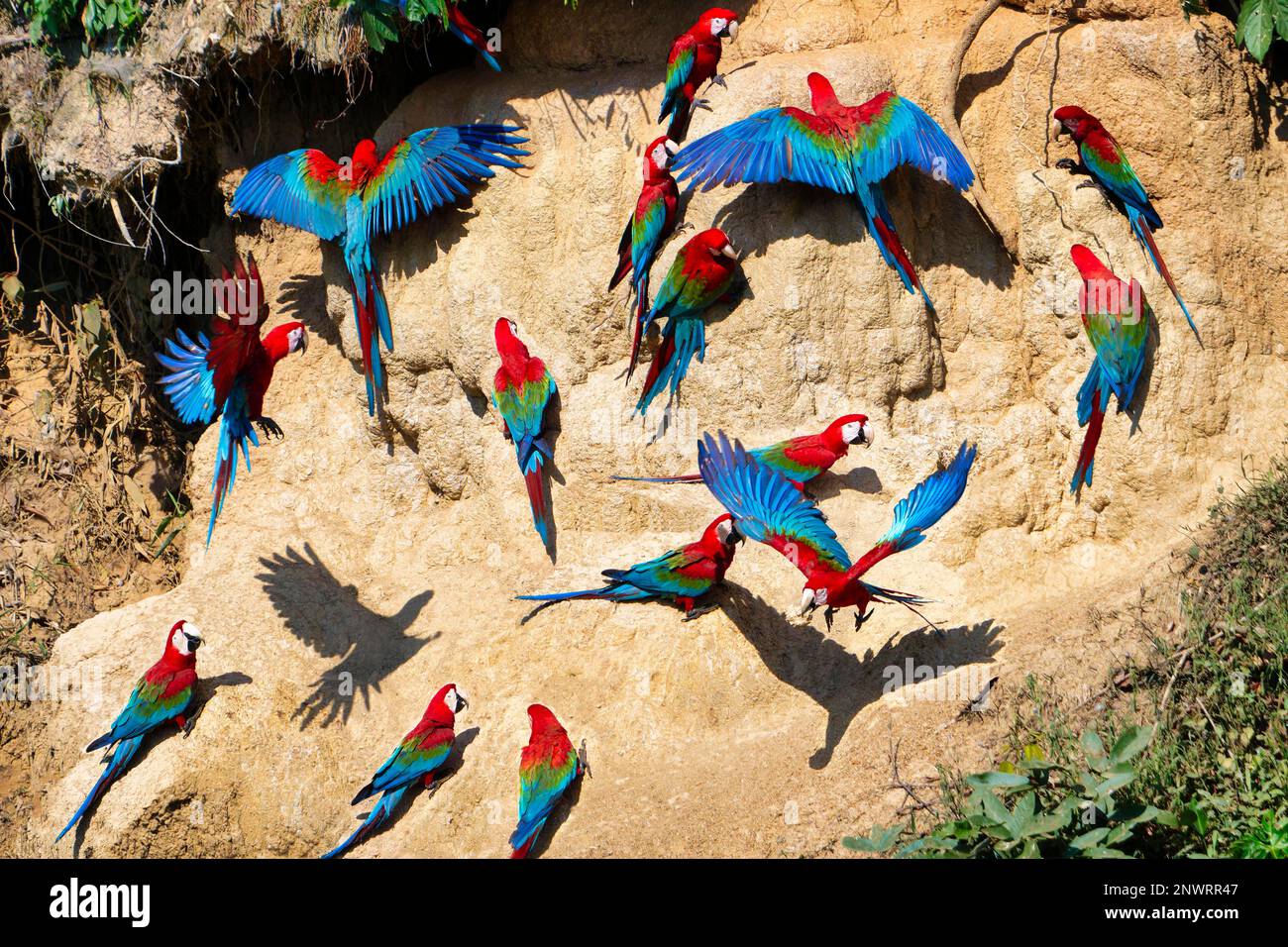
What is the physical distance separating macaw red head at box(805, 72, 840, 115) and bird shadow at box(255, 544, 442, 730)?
252 centimetres

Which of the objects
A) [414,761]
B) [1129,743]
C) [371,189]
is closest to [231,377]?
[371,189]

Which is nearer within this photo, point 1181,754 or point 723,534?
point 1181,754

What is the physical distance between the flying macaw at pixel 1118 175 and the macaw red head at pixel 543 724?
2.77 metres

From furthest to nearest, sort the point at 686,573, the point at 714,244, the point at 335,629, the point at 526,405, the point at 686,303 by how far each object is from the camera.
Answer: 1. the point at 335,629
2. the point at 526,405
3. the point at 686,303
4. the point at 714,244
5. the point at 686,573

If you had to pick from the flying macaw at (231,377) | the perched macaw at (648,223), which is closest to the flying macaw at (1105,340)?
the perched macaw at (648,223)

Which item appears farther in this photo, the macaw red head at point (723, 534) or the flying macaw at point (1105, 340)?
the flying macaw at point (1105, 340)

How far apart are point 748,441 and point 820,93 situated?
4.44 ft

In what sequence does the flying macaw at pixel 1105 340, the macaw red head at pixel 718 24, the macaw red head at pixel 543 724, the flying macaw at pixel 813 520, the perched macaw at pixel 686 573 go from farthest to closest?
the macaw red head at pixel 718 24 → the flying macaw at pixel 1105 340 → the perched macaw at pixel 686 573 → the macaw red head at pixel 543 724 → the flying macaw at pixel 813 520

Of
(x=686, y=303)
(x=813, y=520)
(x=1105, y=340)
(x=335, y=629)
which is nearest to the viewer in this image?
(x=813, y=520)

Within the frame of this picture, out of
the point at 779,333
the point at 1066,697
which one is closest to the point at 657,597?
the point at 779,333

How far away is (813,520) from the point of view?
4688mm

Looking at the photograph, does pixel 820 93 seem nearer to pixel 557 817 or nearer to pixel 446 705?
pixel 446 705

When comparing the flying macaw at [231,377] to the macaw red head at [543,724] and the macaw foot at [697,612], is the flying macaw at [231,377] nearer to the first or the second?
the macaw red head at [543,724]

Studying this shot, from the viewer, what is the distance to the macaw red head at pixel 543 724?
484 centimetres
